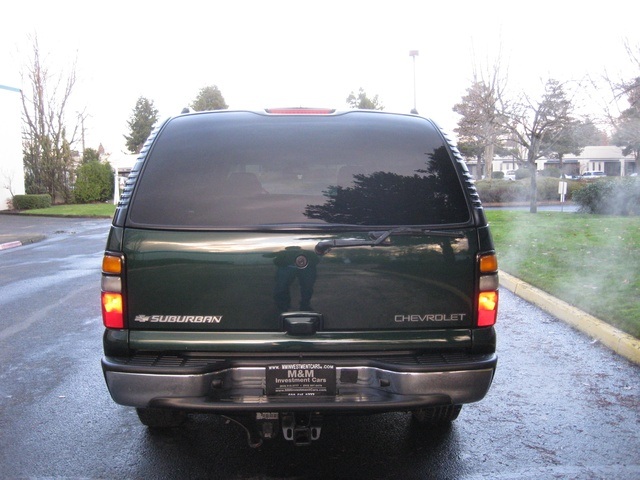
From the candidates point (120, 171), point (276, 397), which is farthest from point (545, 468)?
point (120, 171)

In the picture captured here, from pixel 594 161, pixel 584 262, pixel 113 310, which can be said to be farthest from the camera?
pixel 594 161

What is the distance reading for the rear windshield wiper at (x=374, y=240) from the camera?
125 inches

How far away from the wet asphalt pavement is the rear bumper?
0.66 m

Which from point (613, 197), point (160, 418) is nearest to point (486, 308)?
point (160, 418)

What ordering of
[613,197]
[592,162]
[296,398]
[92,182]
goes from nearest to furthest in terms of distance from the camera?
[296,398]
[613,197]
[92,182]
[592,162]

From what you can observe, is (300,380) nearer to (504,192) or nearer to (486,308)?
(486,308)

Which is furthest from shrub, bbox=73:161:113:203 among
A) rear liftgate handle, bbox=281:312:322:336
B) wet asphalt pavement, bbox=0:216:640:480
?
rear liftgate handle, bbox=281:312:322:336

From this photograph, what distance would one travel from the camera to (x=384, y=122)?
3688mm

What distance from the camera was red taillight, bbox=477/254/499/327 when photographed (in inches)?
130

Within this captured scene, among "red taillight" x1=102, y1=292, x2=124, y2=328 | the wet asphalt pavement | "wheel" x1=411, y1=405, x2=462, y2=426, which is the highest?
"red taillight" x1=102, y1=292, x2=124, y2=328

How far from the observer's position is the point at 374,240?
319 cm

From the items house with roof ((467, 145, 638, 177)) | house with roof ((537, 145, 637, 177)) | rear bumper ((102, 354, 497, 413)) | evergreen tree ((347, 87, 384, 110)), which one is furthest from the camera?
house with roof ((537, 145, 637, 177))

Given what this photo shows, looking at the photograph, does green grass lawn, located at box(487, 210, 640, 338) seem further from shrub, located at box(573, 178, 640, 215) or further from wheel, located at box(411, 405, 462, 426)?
shrub, located at box(573, 178, 640, 215)

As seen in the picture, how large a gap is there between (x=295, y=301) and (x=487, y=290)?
98cm
